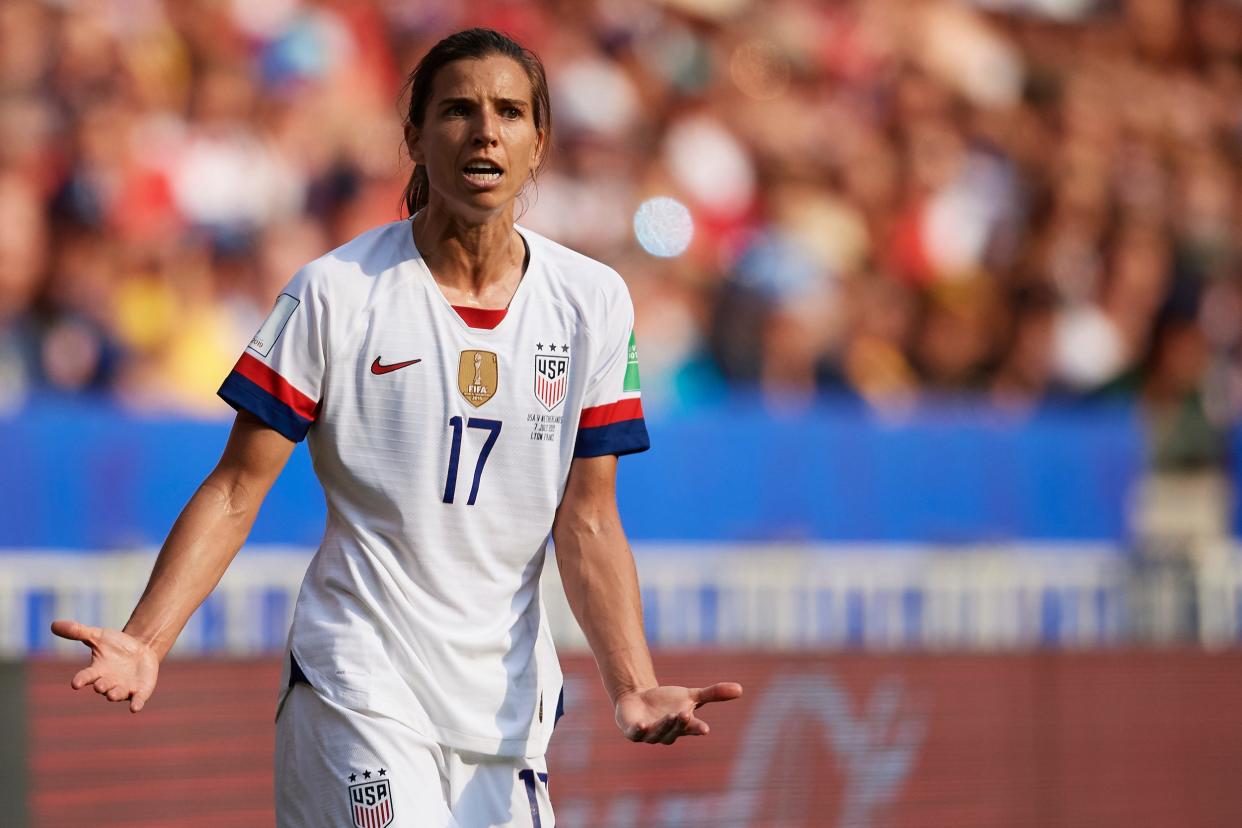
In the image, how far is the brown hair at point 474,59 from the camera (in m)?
3.74

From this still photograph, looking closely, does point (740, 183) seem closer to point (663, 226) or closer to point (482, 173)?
point (663, 226)

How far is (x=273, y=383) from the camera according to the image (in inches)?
143

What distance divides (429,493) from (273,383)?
36 cm

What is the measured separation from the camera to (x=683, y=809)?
6.96m

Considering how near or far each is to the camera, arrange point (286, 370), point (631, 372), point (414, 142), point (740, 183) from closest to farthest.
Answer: point (286, 370) → point (414, 142) → point (631, 372) → point (740, 183)

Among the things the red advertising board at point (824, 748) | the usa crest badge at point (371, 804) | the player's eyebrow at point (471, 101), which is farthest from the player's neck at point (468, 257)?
the red advertising board at point (824, 748)

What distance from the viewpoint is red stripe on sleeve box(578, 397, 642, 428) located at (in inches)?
154

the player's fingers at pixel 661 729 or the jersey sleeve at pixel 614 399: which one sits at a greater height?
the jersey sleeve at pixel 614 399

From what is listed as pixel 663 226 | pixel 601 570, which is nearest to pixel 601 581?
pixel 601 570

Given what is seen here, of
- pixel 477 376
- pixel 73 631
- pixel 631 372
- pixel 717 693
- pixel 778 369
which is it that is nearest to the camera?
pixel 73 631

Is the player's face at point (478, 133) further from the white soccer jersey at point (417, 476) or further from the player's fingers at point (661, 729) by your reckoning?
the player's fingers at point (661, 729)

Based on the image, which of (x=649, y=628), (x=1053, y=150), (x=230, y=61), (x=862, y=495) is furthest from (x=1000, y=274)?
(x=230, y=61)

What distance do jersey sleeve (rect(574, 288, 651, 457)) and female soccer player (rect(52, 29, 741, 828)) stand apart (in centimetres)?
4

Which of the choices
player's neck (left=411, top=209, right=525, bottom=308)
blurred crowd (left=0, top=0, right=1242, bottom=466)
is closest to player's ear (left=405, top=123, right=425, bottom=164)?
player's neck (left=411, top=209, right=525, bottom=308)
